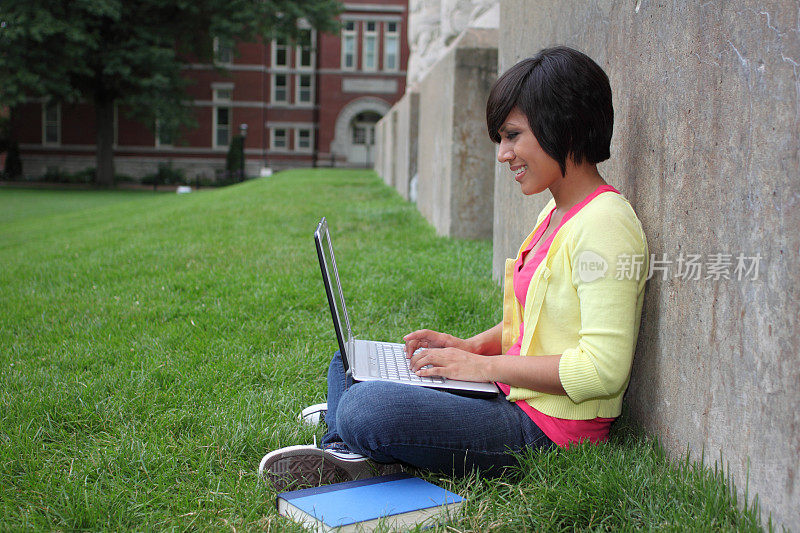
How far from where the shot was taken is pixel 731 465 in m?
1.89

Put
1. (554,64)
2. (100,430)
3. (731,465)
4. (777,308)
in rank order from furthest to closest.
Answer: (100,430) → (554,64) → (731,465) → (777,308)

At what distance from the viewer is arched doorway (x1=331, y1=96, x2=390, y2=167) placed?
1658 inches

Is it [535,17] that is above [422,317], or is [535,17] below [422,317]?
above

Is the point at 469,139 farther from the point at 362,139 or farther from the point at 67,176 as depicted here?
the point at 362,139

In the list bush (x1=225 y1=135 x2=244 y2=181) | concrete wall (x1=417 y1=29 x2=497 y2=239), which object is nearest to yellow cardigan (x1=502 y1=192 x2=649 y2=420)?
concrete wall (x1=417 y1=29 x2=497 y2=239)

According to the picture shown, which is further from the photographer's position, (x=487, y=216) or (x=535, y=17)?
(x=487, y=216)

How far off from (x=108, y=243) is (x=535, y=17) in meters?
5.62

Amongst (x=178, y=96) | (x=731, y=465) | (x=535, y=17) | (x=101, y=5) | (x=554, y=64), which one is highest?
(x=101, y=5)

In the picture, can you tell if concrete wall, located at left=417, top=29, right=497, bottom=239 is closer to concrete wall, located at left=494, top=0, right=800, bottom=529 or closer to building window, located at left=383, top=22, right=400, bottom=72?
concrete wall, located at left=494, top=0, right=800, bottom=529

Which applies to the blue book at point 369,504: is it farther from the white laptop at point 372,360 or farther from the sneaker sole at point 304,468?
the white laptop at point 372,360

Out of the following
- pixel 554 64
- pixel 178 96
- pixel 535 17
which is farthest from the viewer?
pixel 178 96

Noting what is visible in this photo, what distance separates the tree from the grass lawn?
75.4 ft

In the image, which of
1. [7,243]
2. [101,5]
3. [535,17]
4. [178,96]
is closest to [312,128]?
[178,96]

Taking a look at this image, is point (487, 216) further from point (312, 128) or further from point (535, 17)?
point (312, 128)
